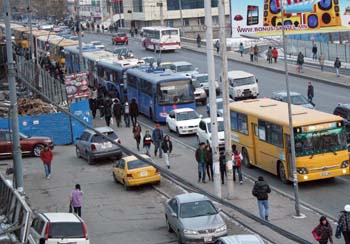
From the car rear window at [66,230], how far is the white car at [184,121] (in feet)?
62.7

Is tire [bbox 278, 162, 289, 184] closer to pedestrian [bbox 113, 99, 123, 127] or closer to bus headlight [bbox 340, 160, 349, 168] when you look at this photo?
bus headlight [bbox 340, 160, 349, 168]

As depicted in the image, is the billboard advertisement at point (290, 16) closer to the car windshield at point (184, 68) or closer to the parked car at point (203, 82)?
the parked car at point (203, 82)

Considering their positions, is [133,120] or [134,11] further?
[134,11]

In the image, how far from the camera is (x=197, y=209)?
73.0 ft

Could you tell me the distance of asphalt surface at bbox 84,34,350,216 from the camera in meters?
26.1

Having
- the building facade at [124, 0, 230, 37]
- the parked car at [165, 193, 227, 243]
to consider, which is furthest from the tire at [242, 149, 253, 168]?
the building facade at [124, 0, 230, 37]

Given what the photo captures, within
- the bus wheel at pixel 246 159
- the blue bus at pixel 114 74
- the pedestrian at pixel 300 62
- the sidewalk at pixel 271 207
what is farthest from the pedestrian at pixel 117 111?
the pedestrian at pixel 300 62

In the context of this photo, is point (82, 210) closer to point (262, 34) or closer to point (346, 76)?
point (262, 34)

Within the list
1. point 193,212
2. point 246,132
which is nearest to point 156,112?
point 246,132

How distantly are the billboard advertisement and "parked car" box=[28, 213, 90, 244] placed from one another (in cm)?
2420

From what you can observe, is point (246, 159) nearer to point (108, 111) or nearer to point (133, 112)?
point (133, 112)

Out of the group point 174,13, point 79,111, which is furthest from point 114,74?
point 174,13

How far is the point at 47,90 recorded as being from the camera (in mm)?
48656

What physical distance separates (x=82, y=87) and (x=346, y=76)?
67.9ft
